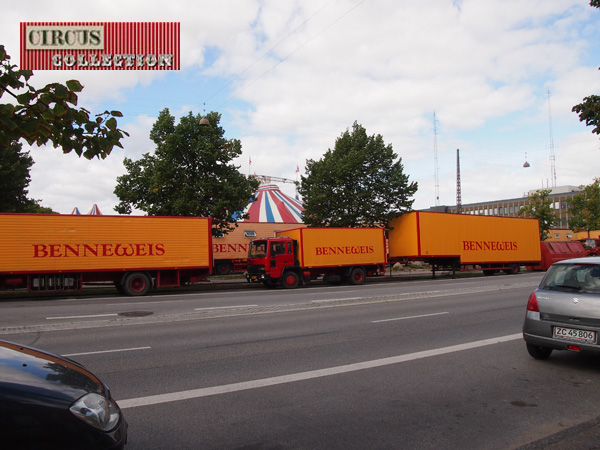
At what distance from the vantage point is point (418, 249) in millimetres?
27172

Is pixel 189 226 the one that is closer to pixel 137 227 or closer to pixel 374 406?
pixel 137 227

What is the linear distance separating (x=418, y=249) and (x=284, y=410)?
77.1ft

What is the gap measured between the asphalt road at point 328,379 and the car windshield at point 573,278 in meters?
1.16

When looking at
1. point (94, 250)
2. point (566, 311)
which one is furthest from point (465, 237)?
point (566, 311)

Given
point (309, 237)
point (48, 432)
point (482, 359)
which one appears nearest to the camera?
point (48, 432)

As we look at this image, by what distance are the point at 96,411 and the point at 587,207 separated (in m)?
56.2

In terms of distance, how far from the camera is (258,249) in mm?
23359

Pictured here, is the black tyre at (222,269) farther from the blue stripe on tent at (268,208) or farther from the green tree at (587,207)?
the green tree at (587,207)

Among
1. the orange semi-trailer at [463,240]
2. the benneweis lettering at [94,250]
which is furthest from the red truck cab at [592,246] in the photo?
the benneweis lettering at [94,250]

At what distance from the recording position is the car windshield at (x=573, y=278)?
6.30 meters

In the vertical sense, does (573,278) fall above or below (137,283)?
above

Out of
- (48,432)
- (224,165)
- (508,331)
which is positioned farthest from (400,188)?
(48,432)

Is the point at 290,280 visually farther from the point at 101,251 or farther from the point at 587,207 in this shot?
the point at 587,207

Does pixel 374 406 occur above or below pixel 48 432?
below
